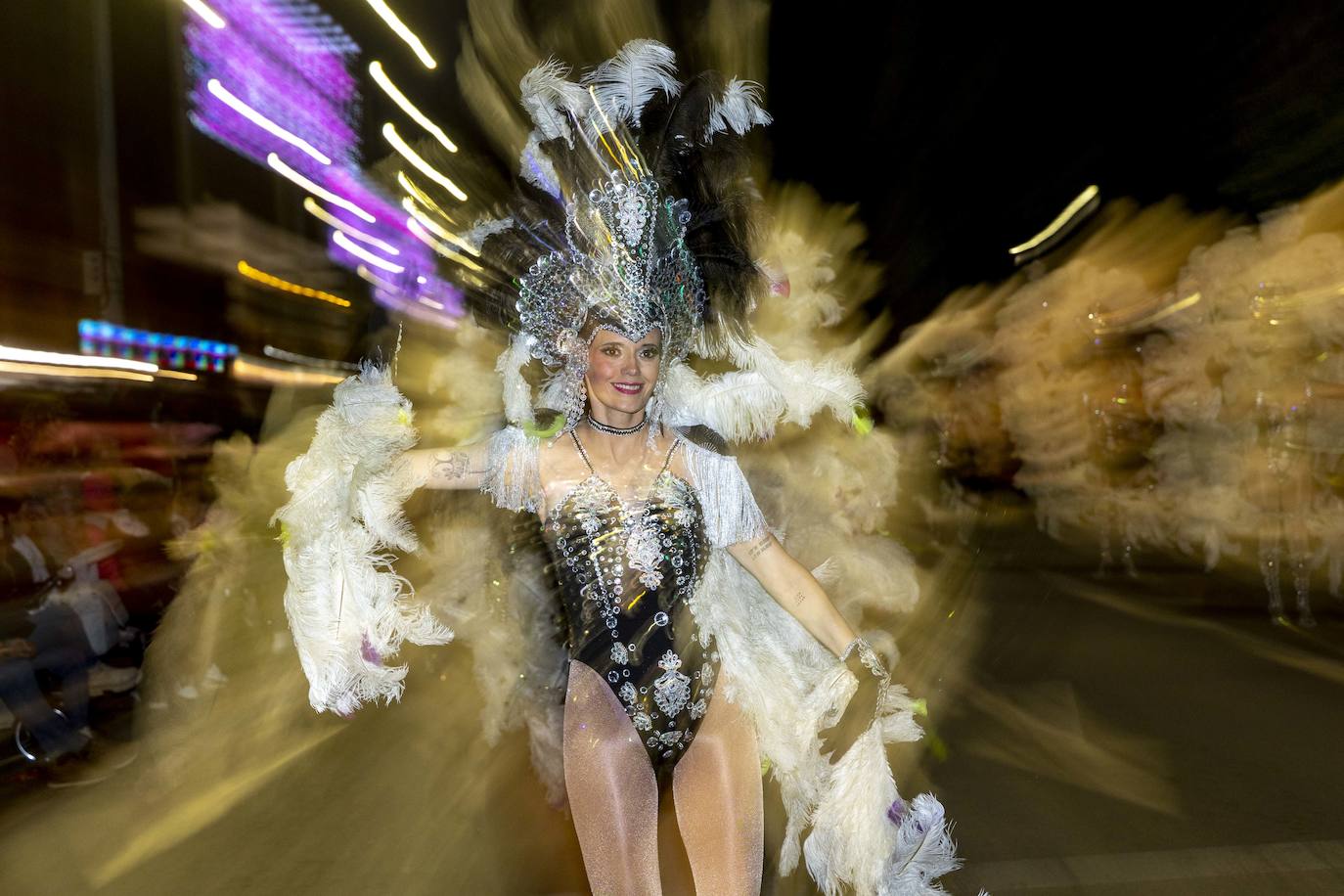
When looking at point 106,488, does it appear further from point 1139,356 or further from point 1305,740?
point 1139,356

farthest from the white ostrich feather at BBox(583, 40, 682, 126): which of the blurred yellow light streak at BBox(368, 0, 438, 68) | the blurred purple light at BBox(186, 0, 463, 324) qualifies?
the blurred purple light at BBox(186, 0, 463, 324)

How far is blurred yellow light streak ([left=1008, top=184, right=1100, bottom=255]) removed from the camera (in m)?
16.1

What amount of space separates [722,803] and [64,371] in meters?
11.1

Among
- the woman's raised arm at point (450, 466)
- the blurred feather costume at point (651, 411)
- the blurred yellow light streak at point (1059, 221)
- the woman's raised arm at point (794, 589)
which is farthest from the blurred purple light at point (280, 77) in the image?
the blurred yellow light streak at point (1059, 221)

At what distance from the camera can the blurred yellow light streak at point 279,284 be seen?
17.2 metres

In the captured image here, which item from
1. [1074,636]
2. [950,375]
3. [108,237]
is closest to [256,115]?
[108,237]

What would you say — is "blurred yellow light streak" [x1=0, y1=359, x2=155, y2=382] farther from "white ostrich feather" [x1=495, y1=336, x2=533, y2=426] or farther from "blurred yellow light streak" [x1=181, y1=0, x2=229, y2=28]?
"white ostrich feather" [x1=495, y1=336, x2=533, y2=426]

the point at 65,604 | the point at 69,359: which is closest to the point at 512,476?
the point at 65,604

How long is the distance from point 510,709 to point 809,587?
2.91m

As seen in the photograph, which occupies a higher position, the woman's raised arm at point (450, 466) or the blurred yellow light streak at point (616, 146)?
the blurred yellow light streak at point (616, 146)

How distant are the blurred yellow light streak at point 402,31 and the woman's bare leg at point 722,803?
31.7 ft

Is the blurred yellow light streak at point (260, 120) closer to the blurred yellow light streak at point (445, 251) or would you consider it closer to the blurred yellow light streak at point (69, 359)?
the blurred yellow light streak at point (69, 359)

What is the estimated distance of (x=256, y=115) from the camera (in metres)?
17.4

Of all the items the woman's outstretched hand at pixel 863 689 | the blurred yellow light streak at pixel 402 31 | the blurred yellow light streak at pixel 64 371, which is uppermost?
the blurred yellow light streak at pixel 402 31
